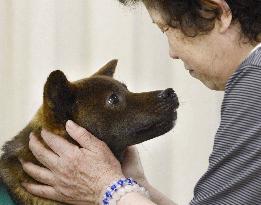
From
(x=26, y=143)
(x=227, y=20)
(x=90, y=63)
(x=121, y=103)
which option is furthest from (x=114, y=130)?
(x=90, y=63)

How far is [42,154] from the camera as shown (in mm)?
1610

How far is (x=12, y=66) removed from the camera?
2594 millimetres

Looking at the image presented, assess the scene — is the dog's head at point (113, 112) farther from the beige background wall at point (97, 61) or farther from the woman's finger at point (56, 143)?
the beige background wall at point (97, 61)

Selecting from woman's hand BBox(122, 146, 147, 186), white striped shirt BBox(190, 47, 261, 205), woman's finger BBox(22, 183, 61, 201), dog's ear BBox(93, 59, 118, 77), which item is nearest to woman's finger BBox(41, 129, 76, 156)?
woman's finger BBox(22, 183, 61, 201)

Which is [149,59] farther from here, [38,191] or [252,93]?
[252,93]

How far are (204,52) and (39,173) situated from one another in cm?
58

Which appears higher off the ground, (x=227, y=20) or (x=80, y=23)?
(x=227, y=20)

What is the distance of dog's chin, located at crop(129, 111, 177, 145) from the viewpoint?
1666mm

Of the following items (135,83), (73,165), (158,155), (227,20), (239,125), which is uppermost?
(227,20)

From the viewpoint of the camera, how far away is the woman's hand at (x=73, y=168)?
5.02ft

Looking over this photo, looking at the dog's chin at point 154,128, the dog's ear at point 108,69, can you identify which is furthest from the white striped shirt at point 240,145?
the dog's ear at point 108,69

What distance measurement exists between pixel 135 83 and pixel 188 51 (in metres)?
1.17

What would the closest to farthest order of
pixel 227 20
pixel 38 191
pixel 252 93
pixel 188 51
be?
pixel 252 93, pixel 227 20, pixel 188 51, pixel 38 191

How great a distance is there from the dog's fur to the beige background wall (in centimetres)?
86
